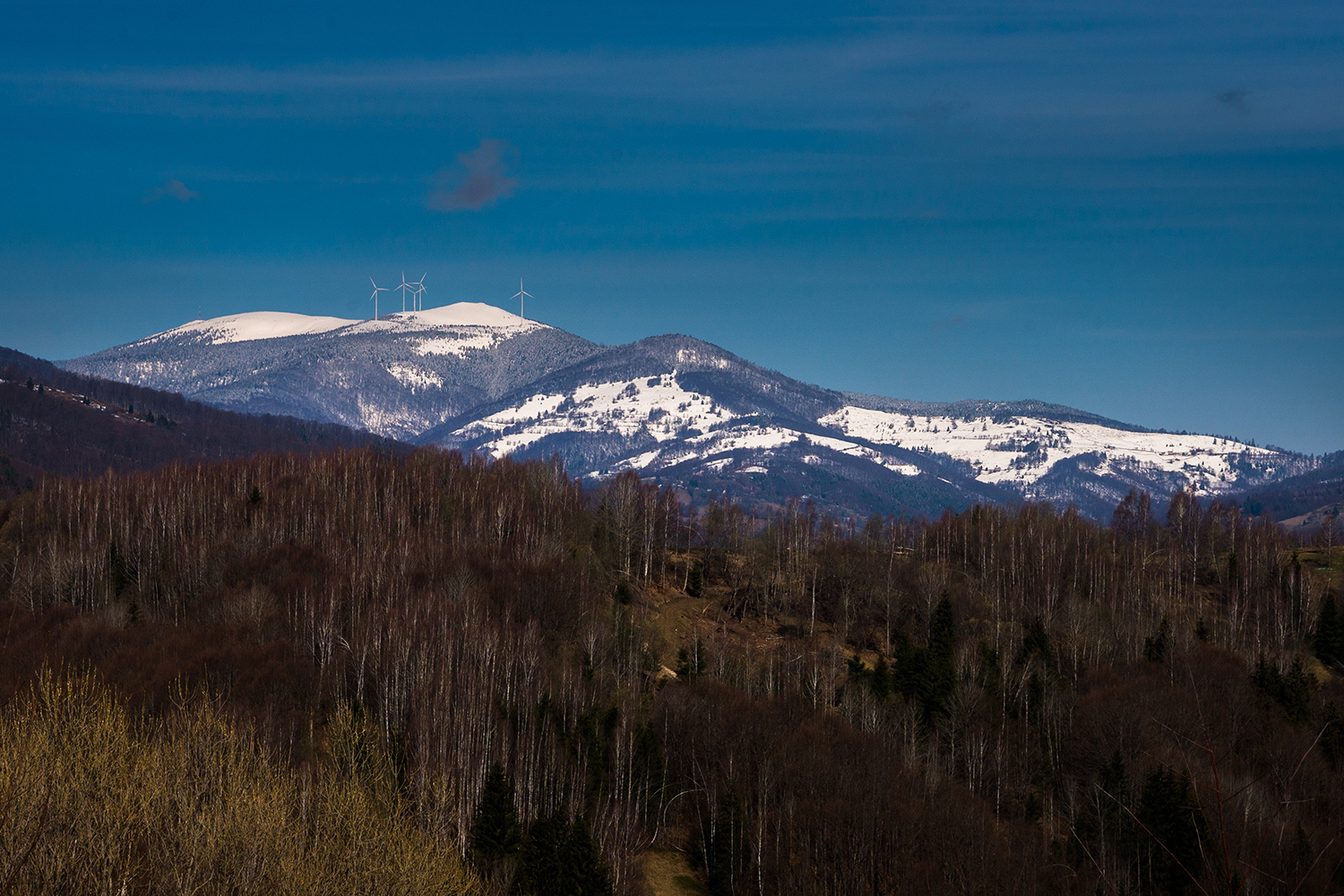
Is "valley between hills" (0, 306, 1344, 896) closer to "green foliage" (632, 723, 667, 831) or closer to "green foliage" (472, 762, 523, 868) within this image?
"green foliage" (472, 762, 523, 868)

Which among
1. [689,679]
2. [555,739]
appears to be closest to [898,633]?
[689,679]

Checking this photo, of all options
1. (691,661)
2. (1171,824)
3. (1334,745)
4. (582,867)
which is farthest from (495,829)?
(1334,745)

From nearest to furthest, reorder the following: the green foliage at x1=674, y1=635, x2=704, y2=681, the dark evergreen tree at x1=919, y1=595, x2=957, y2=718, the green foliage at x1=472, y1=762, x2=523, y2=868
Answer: the green foliage at x1=472, y1=762, x2=523, y2=868
the dark evergreen tree at x1=919, y1=595, x2=957, y2=718
the green foliage at x1=674, y1=635, x2=704, y2=681

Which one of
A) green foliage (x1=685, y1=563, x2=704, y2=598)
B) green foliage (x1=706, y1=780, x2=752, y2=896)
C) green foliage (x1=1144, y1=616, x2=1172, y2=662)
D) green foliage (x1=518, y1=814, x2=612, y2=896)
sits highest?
green foliage (x1=685, y1=563, x2=704, y2=598)

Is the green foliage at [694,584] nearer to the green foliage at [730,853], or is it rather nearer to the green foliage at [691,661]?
the green foliage at [691,661]

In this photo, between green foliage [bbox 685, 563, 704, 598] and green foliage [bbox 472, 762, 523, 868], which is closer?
green foliage [bbox 472, 762, 523, 868]

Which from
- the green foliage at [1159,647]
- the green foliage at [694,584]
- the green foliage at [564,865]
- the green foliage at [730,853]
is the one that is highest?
the green foliage at [694,584]

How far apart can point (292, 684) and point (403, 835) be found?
41.1 m

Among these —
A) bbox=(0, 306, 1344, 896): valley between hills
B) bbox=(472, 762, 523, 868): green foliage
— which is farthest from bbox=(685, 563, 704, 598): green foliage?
bbox=(472, 762, 523, 868): green foliage

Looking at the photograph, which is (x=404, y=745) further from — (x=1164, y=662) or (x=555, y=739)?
(x=1164, y=662)

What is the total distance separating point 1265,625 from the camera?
459 ft

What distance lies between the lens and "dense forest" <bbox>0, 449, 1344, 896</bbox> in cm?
4266

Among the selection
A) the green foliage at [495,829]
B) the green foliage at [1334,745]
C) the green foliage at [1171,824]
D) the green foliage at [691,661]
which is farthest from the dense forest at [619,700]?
the green foliage at [1334,745]

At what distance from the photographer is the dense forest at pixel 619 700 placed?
140 feet
